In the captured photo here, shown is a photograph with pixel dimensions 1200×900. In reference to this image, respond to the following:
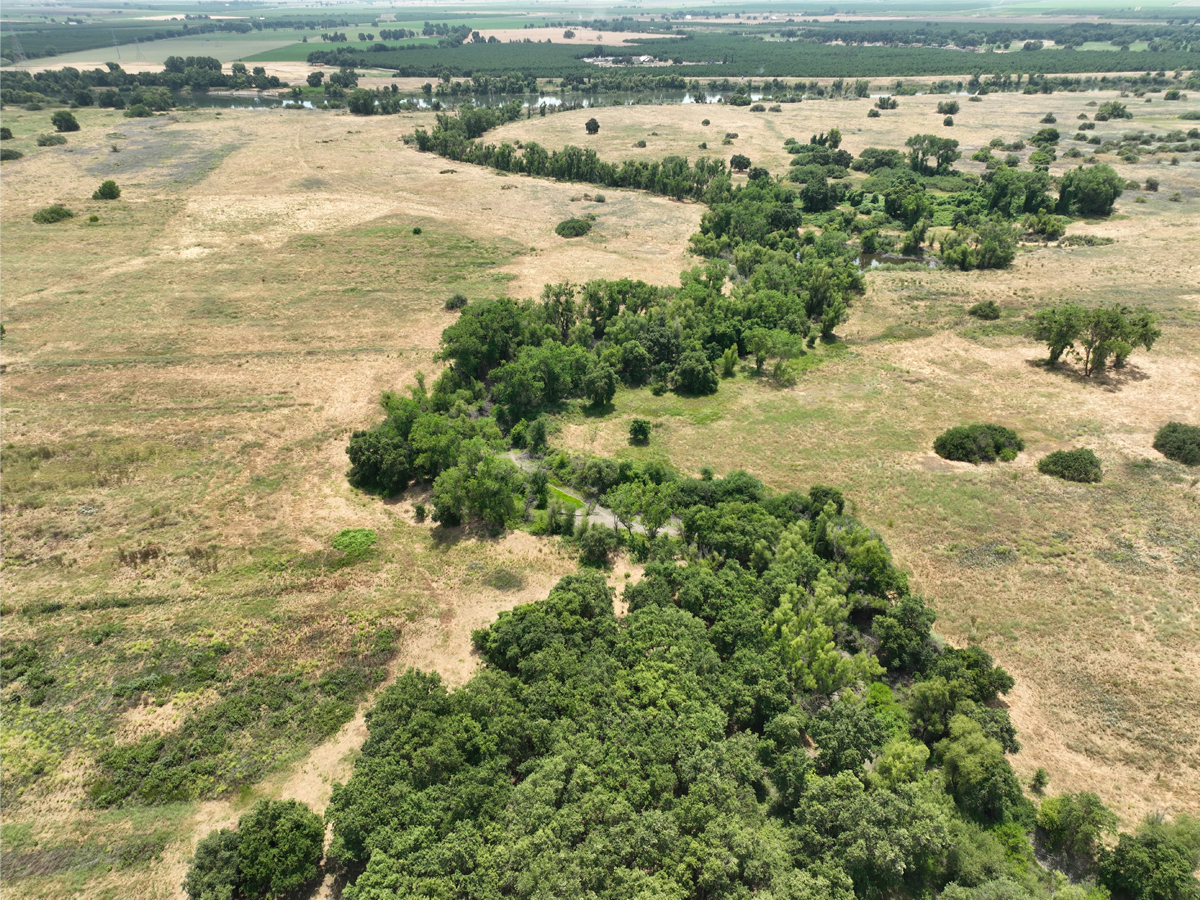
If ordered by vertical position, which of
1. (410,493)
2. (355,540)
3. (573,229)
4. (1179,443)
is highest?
(573,229)

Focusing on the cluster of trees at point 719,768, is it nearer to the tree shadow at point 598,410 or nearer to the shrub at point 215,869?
the shrub at point 215,869

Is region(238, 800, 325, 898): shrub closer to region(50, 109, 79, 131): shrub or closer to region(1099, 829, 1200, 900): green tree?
region(1099, 829, 1200, 900): green tree

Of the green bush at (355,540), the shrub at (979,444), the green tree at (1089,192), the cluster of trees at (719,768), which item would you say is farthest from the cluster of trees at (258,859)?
the green tree at (1089,192)

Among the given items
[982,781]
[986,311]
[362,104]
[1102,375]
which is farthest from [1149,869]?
[362,104]

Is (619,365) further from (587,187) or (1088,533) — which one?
(587,187)

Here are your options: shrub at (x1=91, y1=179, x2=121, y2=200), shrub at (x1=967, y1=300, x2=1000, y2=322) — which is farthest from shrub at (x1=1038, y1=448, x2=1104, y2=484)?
shrub at (x1=91, y1=179, x2=121, y2=200)

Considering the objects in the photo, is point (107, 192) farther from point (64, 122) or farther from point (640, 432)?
point (640, 432)

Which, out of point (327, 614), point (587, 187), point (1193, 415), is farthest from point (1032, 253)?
point (327, 614)
